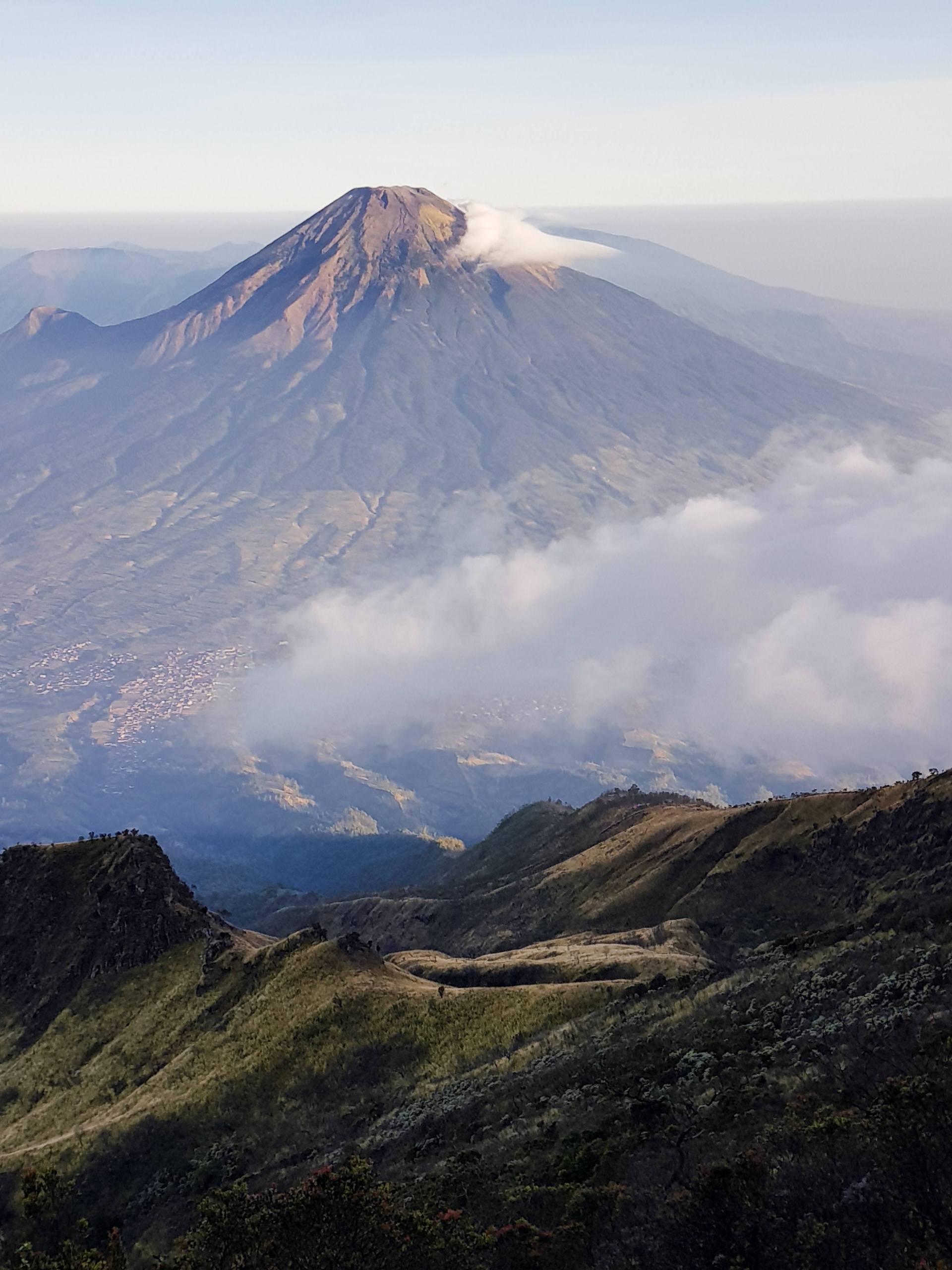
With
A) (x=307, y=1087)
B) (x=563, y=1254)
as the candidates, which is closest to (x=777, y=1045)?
(x=563, y=1254)

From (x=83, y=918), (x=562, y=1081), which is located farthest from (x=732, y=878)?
(x=83, y=918)

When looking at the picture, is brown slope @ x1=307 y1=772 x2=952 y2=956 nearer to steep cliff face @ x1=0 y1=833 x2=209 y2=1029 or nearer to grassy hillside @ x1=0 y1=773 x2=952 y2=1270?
grassy hillside @ x1=0 y1=773 x2=952 y2=1270

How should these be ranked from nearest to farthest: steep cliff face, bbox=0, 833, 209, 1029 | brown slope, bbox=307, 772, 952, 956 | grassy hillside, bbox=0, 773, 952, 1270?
grassy hillside, bbox=0, 773, 952, 1270
steep cliff face, bbox=0, 833, 209, 1029
brown slope, bbox=307, 772, 952, 956

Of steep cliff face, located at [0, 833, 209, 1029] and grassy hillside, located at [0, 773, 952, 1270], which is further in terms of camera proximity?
steep cliff face, located at [0, 833, 209, 1029]

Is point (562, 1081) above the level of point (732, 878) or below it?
above

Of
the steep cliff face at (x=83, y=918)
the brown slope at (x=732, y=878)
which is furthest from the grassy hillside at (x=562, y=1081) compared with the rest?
the steep cliff face at (x=83, y=918)

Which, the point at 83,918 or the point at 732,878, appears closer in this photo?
the point at 83,918

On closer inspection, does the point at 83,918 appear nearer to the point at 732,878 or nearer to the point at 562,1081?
the point at 562,1081

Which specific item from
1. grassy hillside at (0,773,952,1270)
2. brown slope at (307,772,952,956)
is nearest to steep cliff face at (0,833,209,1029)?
grassy hillside at (0,773,952,1270)

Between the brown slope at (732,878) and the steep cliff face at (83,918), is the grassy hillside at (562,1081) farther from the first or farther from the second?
the steep cliff face at (83,918)
